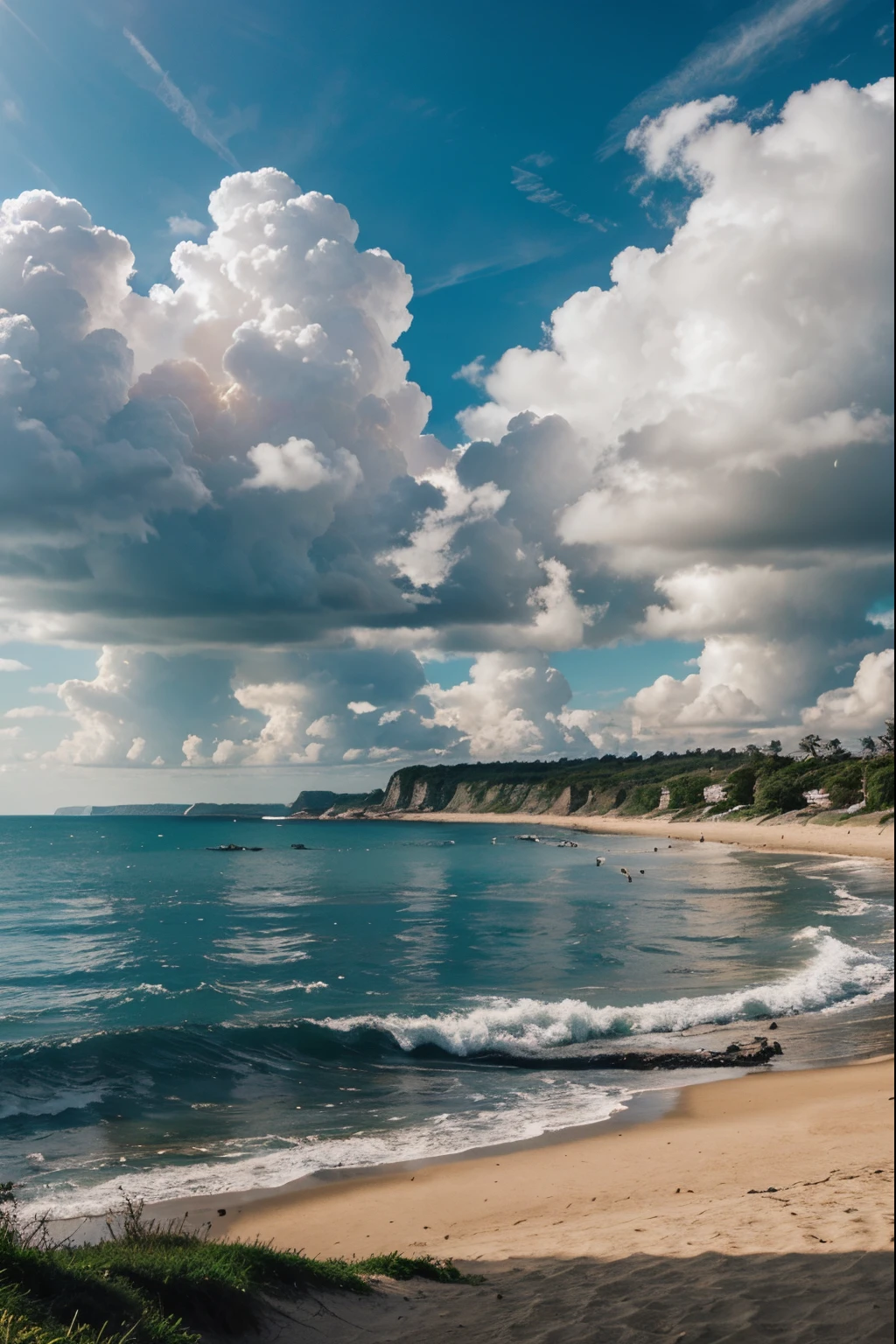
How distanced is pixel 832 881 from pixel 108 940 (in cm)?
4350

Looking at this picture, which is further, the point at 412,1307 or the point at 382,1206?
the point at 382,1206

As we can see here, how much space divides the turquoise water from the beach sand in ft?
5.39

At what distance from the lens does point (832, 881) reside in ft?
185

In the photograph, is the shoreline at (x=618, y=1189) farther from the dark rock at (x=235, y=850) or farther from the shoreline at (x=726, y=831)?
the dark rock at (x=235, y=850)

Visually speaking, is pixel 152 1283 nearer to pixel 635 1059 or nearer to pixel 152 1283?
pixel 152 1283

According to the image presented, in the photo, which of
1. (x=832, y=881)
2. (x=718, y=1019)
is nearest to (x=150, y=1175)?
(x=718, y=1019)

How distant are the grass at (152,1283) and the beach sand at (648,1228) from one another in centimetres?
38

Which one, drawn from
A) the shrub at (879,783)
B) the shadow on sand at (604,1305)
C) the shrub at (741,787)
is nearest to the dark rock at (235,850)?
the shrub at (741,787)

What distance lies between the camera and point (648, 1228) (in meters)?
10.3

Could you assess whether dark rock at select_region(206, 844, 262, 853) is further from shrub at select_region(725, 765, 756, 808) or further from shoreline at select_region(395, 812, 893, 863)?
shrub at select_region(725, 765, 756, 808)

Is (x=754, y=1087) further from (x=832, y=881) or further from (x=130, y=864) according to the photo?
(x=130, y=864)

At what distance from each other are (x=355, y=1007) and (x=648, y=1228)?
18.4m

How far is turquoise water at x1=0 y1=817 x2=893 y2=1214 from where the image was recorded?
1655 centimetres

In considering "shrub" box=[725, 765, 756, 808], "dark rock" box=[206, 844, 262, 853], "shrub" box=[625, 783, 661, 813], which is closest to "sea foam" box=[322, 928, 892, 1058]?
"shrub" box=[725, 765, 756, 808]
